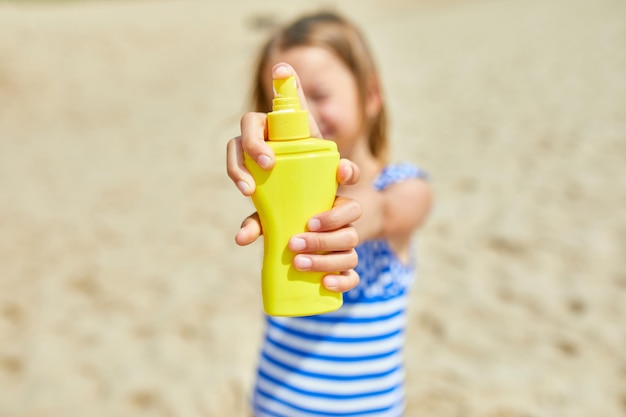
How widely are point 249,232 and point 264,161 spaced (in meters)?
0.09

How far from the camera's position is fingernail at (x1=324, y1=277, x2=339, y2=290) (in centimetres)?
72

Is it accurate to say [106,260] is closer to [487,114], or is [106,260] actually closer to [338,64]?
[338,64]

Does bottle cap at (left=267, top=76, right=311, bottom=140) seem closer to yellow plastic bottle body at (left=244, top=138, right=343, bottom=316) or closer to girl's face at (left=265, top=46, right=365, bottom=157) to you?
yellow plastic bottle body at (left=244, top=138, right=343, bottom=316)

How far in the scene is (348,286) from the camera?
2.40 ft

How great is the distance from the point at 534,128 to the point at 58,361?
3.61 metres

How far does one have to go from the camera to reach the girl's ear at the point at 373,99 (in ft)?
4.73

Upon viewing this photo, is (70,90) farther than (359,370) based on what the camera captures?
Yes

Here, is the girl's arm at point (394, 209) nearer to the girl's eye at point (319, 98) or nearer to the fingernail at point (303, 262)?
the girl's eye at point (319, 98)

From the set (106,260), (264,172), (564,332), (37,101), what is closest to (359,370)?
(264,172)

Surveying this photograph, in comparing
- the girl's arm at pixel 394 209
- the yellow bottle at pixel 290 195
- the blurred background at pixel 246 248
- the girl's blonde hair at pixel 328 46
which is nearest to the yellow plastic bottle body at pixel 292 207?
the yellow bottle at pixel 290 195

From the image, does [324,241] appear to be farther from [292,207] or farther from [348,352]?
[348,352]

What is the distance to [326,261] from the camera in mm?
709

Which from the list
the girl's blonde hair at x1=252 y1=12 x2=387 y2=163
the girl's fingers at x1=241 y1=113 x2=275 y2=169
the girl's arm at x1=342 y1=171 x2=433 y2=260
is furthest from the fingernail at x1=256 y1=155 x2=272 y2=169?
the girl's blonde hair at x1=252 y1=12 x2=387 y2=163

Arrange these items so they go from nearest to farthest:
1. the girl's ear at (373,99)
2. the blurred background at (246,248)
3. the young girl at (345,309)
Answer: the young girl at (345,309), the girl's ear at (373,99), the blurred background at (246,248)
